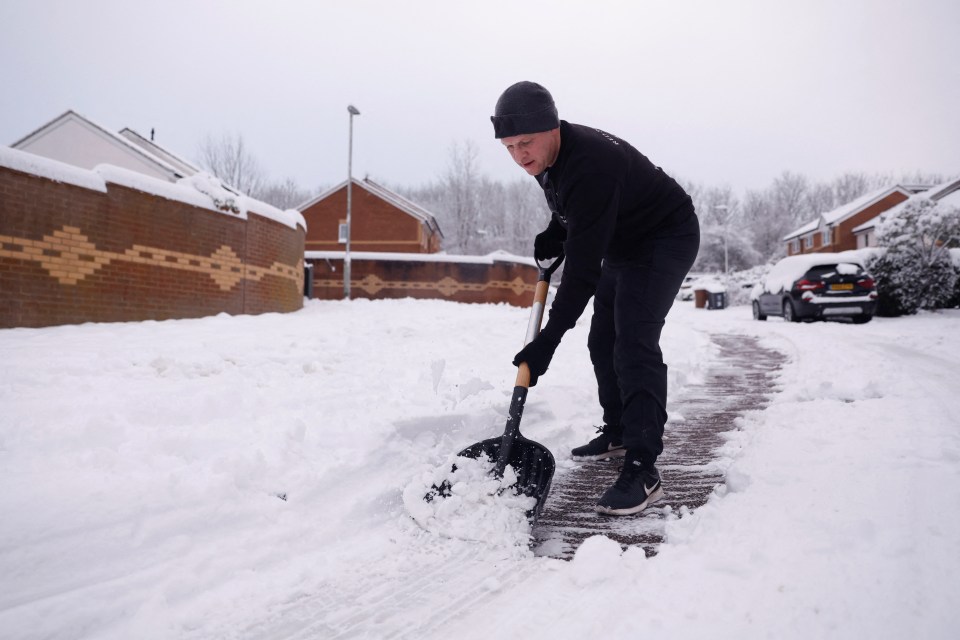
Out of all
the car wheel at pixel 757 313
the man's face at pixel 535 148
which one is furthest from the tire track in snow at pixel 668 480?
the car wheel at pixel 757 313

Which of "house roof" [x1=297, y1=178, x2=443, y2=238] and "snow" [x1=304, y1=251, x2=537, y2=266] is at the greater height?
"house roof" [x1=297, y1=178, x2=443, y2=238]

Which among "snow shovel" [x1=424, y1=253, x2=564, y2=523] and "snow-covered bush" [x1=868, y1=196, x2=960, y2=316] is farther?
"snow-covered bush" [x1=868, y1=196, x2=960, y2=316]

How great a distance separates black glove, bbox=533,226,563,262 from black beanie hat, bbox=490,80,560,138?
797mm

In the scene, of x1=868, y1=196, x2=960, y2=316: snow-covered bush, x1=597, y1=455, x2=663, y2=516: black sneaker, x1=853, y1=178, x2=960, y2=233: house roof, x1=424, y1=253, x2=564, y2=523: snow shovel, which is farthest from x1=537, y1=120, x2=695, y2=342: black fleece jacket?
x1=853, y1=178, x2=960, y2=233: house roof

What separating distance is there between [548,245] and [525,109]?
0.91 meters

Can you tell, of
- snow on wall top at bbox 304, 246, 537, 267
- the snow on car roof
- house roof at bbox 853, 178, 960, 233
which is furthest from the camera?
snow on wall top at bbox 304, 246, 537, 267

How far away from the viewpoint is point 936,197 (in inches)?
1093

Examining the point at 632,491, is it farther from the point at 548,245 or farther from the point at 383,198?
the point at 383,198

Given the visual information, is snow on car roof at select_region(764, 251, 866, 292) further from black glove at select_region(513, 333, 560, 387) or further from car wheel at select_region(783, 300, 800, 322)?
black glove at select_region(513, 333, 560, 387)

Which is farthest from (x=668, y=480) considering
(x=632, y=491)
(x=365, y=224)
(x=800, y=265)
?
(x=365, y=224)

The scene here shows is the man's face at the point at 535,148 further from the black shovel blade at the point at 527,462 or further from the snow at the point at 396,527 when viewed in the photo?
the snow at the point at 396,527

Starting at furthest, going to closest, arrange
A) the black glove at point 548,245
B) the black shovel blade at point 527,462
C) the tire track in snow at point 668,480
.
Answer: the black glove at point 548,245 < the black shovel blade at point 527,462 < the tire track in snow at point 668,480

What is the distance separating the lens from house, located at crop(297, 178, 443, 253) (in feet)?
99.9

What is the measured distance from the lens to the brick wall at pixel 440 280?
694 inches
